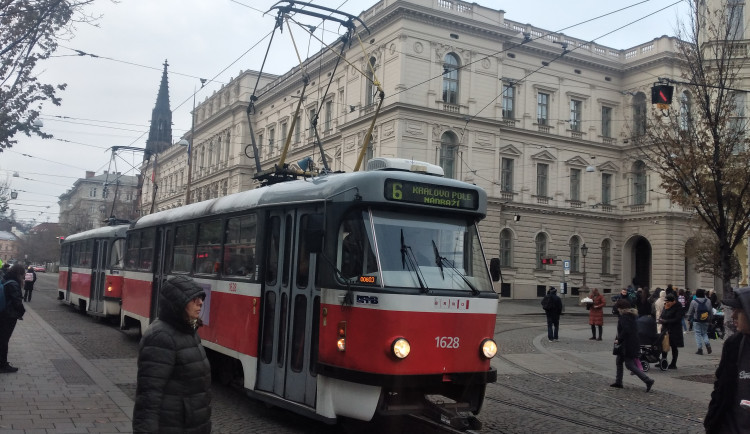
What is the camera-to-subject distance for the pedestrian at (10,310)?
1119cm

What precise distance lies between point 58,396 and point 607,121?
1888 inches

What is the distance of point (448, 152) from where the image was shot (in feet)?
140

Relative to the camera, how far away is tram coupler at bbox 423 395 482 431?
725 centimetres

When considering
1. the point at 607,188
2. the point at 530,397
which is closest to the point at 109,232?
the point at 530,397

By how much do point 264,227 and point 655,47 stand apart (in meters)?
46.6

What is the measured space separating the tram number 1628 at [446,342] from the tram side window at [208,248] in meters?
4.40

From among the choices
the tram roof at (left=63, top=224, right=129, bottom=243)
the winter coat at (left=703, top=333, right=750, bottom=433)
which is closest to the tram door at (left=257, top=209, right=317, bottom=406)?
the winter coat at (left=703, top=333, right=750, bottom=433)

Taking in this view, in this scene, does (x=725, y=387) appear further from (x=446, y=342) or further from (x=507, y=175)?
(x=507, y=175)

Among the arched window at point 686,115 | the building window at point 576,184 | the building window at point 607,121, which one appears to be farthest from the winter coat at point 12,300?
the building window at point 607,121

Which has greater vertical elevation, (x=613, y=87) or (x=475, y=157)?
(x=613, y=87)

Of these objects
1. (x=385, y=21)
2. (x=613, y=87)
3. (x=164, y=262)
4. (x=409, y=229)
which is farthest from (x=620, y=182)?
(x=409, y=229)

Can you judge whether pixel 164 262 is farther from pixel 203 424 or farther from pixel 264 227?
pixel 203 424

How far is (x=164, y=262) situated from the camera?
13555 millimetres

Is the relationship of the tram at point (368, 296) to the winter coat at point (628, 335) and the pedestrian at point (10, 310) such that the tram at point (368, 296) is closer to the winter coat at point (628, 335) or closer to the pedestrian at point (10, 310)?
the pedestrian at point (10, 310)
